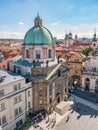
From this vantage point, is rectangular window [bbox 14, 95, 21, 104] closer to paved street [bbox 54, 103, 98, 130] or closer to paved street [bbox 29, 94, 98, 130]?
paved street [bbox 29, 94, 98, 130]

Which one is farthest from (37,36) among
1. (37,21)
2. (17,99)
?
(17,99)

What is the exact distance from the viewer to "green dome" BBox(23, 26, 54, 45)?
48.8 m

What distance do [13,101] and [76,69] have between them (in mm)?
37309

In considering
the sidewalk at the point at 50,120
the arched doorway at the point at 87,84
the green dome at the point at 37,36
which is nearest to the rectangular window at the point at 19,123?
the sidewalk at the point at 50,120

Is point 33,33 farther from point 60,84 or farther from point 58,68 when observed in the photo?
point 60,84

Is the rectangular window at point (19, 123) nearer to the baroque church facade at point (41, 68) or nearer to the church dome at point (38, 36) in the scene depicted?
the baroque church facade at point (41, 68)

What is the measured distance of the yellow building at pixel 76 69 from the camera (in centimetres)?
6725

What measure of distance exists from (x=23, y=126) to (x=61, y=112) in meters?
12.1

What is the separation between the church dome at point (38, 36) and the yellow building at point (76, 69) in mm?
20457

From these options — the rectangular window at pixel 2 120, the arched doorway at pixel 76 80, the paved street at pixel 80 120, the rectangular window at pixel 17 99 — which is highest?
the rectangular window at pixel 17 99

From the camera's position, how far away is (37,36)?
48969 millimetres

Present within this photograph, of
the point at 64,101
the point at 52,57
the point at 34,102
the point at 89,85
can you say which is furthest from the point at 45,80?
the point at 89,85

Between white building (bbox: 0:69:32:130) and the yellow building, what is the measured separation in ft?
101

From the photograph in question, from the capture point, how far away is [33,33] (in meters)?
49.5
